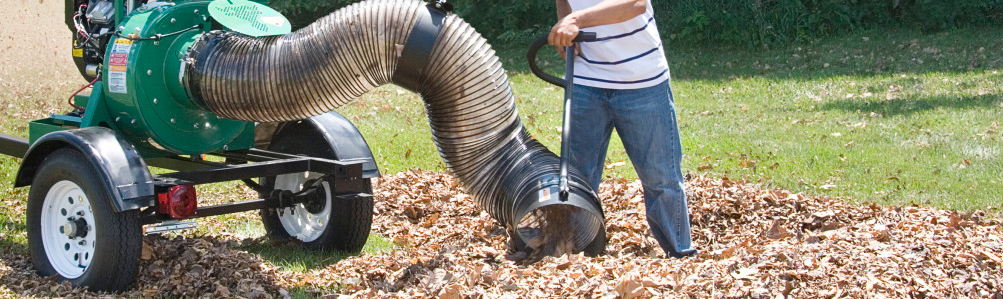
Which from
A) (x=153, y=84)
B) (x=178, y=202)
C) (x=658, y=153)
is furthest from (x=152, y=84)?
(x=658, y=153)

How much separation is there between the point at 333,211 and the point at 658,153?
1.73 meters

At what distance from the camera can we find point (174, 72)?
14.6ft

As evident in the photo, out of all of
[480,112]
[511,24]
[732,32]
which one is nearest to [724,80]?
[732,32]

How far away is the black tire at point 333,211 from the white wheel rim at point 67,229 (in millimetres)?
1120

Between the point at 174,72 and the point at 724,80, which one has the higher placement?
the point at 174,72

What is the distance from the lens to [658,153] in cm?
431

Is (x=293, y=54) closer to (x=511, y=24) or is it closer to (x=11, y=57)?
(x=11, y=57)

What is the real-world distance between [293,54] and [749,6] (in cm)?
1139

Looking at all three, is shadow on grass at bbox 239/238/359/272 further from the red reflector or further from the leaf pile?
the red reflector

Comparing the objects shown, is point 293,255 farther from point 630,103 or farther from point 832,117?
point 832,117

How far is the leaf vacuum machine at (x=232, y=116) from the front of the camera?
4.13 meters

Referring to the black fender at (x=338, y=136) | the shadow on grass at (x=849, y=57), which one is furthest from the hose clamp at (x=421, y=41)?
the shadow on grass at (x=849, y=57)

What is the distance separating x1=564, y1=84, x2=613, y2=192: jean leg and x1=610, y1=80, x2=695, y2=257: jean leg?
6 centimetres

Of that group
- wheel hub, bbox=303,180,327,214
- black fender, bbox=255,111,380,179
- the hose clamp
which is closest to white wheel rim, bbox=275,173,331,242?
wheel hub, bbox=303,180,327,214
